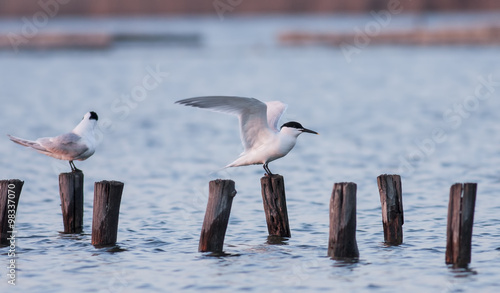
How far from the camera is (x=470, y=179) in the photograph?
45.0ft

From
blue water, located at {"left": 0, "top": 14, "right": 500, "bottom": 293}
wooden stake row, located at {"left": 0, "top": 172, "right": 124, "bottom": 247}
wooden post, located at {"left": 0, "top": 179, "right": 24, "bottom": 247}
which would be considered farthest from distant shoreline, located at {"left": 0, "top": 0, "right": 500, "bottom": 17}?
wooden post, located at {"left": 0, "top": 179, "right": 24, "bottom": 247}

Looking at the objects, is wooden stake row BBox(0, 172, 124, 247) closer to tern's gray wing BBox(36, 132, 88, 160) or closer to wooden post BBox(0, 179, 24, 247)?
wooden post BBox(0, 179, 24, 247)

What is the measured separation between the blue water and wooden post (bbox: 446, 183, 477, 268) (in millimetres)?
184

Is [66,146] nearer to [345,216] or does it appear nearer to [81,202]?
[81,202]

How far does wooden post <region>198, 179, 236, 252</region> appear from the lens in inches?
337

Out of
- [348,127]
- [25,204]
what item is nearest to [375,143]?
[348,127]

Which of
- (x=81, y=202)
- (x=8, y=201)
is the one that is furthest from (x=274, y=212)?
(x=8, y=201)

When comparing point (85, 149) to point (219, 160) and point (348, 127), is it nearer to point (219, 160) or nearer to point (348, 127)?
point (219, 160)

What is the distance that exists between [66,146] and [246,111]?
2.14m

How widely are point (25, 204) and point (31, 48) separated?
4247 cm

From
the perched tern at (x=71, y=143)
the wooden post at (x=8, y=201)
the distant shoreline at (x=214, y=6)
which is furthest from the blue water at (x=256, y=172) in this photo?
the distant shoreline at (x=214, y=6)

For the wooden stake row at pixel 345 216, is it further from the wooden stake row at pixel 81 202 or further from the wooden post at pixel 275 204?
the wooden stake row at pixel 81 202

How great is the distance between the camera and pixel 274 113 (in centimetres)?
984

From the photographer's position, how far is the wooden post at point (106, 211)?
8.84m
